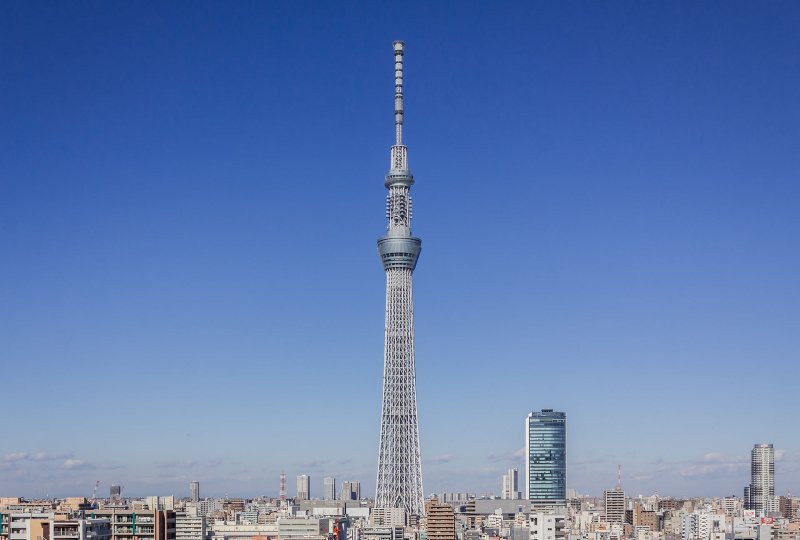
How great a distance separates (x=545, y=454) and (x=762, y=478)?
132ft

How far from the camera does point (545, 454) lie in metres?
119

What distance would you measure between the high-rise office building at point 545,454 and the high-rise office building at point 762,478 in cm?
3727

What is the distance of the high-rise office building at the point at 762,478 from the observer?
14575cm

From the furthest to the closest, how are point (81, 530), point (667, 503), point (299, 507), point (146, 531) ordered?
1. point (667, 503)
2. point (299, 507)
3. point (146, 531)
4. point (81, 530)

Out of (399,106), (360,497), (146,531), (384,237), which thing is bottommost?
(360,497)

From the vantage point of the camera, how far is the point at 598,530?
286 feet

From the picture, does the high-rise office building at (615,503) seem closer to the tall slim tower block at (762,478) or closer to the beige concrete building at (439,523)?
the tall slim tower block at (762,478)

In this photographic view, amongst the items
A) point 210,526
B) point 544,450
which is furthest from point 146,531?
point 544,450

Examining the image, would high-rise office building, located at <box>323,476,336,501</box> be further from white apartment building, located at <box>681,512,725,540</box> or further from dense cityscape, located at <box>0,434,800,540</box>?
white apartment building, located at <box>681,512,725,540</box>

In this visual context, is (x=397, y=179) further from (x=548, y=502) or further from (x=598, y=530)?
(x=548, y=502)

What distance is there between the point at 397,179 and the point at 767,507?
3238 inches

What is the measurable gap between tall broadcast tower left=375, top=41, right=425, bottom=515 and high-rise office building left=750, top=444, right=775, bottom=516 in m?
77.5

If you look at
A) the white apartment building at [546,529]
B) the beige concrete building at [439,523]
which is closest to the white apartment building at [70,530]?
the white apartment building at [546,529]

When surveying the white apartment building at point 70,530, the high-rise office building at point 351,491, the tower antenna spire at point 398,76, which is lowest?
the high-rise office building at point 351,491
